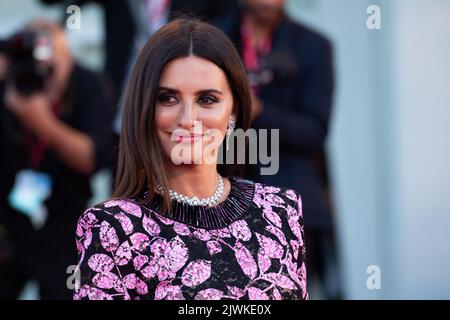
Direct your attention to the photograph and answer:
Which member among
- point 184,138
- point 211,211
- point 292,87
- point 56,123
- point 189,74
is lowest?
point 211,211

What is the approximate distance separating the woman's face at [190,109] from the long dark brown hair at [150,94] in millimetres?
19

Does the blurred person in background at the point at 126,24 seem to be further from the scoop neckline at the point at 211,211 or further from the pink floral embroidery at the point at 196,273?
the pink floral embroidery at the point at 196,273

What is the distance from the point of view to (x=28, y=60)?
4188 mm

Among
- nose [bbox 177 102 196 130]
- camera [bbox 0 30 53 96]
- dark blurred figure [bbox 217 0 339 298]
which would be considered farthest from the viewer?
camera [bbox 0 30 53 96]

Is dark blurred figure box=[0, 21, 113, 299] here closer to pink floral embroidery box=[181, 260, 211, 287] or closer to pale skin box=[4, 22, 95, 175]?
pale skin box=[4, 22, 95, 175]

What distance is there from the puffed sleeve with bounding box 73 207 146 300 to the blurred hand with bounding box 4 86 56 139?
1915 millimetres

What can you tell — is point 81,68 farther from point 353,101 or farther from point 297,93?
point 353,101

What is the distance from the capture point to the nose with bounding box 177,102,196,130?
91.2 inches

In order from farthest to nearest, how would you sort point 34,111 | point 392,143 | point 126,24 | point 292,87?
point 392,143 < point 126,24 < point 34,111 < point 292,87

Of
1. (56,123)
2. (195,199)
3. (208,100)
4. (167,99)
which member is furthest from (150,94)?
(56,123)

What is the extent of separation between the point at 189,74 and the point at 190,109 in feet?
0.27

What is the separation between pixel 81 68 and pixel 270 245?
2068mm

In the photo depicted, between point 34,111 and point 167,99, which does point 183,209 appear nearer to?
point 167,99

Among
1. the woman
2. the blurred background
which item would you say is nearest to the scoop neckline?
the woman
